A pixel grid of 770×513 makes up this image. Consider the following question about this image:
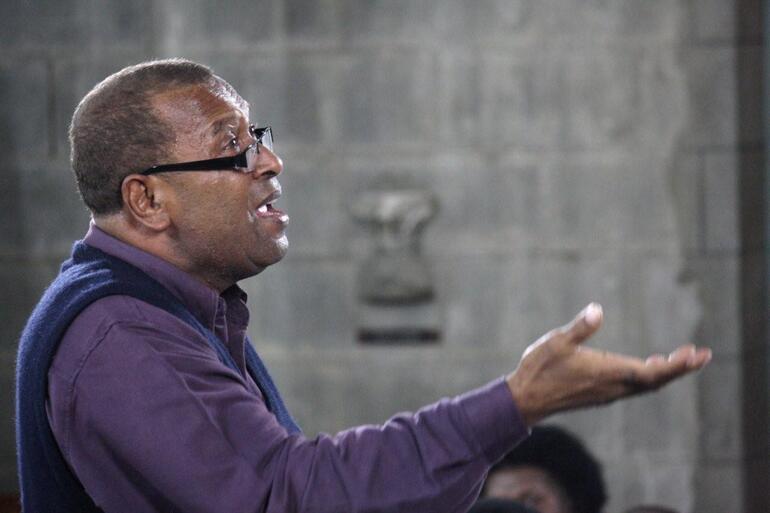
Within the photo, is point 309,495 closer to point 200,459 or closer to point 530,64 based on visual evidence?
point 200,459

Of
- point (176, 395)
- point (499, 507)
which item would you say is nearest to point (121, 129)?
point (176, 395)

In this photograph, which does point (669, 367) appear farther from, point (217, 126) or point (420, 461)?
point (217, 126)

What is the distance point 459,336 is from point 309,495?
9.92 feet

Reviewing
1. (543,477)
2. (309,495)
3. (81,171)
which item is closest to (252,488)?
(309,495)

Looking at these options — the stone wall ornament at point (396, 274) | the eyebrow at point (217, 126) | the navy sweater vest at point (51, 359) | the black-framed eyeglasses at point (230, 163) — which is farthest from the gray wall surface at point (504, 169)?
the navy sweater vest at point (51, 359)

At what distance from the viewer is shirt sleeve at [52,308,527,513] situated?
62.6 inches

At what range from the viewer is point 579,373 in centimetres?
159

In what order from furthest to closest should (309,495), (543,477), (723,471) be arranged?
(723,471), (543,477), (309,495)

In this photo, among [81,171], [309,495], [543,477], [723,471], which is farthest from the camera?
[723,471]

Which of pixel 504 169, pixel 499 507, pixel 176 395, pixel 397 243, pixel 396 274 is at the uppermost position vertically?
pixel 176 395

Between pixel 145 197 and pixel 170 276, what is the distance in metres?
0.14

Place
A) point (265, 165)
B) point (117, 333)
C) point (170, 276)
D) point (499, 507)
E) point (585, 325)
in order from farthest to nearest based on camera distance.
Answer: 1. point (499, 507)
2. point (265, 165)
3. point (170, 276)
4. point (117, 333)
5. point (585, 325)

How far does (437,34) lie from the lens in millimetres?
4512

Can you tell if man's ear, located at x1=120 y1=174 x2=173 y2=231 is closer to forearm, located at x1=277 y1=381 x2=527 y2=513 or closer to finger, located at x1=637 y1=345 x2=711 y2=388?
forearm, located at x1=277 y1=381 x2=527 y2=513
